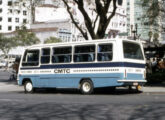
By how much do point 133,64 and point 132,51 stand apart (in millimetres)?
753

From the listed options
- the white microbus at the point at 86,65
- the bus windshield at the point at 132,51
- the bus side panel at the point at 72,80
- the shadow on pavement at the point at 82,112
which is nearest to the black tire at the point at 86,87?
the white microbus at the point at 86,65

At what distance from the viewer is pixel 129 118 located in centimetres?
1086

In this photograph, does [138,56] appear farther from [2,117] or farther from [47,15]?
[47,15]

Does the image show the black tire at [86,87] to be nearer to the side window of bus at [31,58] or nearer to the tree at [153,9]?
the side window of bus at [31,58]

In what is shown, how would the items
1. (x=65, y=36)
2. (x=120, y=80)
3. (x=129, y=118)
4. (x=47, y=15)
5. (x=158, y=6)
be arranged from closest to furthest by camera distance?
(x=129, y=118) → (x=120, y=80) → (x=158, y=6) → (x=65, y=36) → (x=47, y=15)

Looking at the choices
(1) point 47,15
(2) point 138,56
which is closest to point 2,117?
(2) point 138,56

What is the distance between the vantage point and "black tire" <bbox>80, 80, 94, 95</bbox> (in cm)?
2041

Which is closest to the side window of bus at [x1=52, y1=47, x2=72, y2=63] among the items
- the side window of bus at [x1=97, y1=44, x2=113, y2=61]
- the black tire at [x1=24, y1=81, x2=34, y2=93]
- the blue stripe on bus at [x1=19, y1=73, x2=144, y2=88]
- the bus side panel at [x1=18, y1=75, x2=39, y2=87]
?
the blue stripe on bus at [x1=19, y1=73, x2=144, y2=88]

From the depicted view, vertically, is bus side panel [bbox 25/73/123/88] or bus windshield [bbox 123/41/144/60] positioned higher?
bus windshield [bbox 123/41/144/60]

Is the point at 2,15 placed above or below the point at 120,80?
above

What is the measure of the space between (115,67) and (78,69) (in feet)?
7.44

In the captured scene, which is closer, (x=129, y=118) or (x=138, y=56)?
(x=129, y=118)

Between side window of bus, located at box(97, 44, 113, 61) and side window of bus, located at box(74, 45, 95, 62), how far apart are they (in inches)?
14.4

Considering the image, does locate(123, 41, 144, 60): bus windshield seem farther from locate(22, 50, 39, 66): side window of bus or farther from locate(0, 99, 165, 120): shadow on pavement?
locate(0, 99, 165, 120): shadow on pavement
